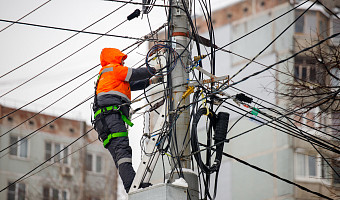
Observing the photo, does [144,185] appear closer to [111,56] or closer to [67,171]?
[111,56]

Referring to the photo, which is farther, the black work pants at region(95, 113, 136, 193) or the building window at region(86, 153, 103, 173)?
the building window at region(86, 153, 103, 173)

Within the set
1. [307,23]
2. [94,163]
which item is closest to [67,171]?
[94,163]

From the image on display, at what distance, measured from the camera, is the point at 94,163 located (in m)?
53.4

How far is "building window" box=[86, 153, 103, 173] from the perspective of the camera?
52.9 metres

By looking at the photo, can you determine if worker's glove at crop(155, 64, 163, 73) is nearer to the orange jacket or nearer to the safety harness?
the orange jacket

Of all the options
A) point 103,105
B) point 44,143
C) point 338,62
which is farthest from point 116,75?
point 44,143

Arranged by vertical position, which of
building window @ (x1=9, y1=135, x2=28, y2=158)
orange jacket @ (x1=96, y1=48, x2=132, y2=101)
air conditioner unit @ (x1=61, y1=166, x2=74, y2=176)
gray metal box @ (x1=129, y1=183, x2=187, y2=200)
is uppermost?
building window @ (x1=9, y1=135, x2=28, y2=158)

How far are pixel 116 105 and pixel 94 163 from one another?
41874 mm

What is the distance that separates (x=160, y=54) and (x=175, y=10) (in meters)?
0.67

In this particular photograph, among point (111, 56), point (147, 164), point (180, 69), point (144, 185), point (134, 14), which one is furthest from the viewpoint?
point (134, 14)

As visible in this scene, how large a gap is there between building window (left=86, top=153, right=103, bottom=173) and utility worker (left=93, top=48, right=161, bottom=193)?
40.8m

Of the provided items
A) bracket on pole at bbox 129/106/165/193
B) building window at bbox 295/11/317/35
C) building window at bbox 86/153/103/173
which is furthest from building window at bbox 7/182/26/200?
bracket on pole at bbox 129/106/165/193

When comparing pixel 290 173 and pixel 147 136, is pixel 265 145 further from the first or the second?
pixel 147 136

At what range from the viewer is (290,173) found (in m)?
34.8
